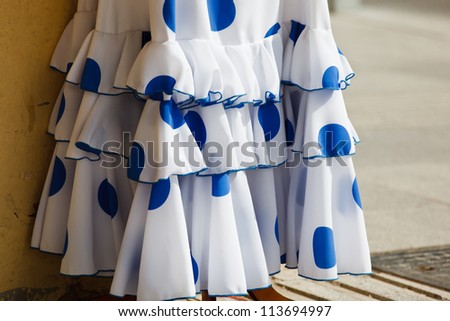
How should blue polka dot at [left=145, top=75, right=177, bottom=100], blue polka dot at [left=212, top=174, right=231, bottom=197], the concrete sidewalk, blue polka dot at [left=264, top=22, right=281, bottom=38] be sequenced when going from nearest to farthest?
blue polka dot at [left=145, top=75, right=177, bottom=100] → blue polka dot at [left=212, top=174, right=231, bottom=197] → blue polka dot at [left=264, top=22, right=281, bottom=38] → the concrete sidewalk

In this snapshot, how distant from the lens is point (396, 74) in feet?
18.3

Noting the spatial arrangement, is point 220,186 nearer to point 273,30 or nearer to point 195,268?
point 195,268

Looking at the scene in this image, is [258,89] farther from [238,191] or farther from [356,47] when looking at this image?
[356,47]

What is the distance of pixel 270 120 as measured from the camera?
1.91 meters

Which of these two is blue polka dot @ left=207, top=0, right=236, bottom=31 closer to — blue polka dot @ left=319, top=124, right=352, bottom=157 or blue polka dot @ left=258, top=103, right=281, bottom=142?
Result: blue polka dot @ left=258, top=103, right=281, bottom=142

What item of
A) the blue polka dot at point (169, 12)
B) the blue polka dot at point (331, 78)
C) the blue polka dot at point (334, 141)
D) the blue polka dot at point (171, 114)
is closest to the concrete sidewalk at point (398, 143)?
the blue polka dot at point (334, 141)

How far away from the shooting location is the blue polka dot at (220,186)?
1.76m

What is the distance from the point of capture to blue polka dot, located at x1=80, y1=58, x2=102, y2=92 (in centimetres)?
181

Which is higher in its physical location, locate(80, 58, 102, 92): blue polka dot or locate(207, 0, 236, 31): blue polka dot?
locate(207, 0, 236, 31): blue polka dot

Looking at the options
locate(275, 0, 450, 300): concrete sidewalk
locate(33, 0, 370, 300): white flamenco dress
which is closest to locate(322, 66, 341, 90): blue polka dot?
locate(33, 0, 370, 300): white flamenco dress

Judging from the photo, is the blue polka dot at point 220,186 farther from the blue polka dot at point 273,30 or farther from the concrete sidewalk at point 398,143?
the concrete sidewalk at point 398,143

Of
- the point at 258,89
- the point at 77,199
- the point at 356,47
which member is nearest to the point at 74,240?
the point at 77,199

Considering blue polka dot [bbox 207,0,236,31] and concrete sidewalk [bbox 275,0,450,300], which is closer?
blue polka dot [bbox 207,0,236,31]

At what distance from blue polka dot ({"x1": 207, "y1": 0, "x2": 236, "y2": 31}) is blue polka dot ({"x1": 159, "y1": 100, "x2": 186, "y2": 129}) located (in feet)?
0.66
